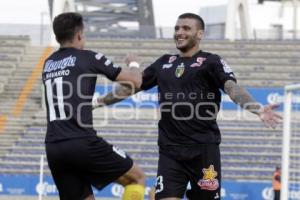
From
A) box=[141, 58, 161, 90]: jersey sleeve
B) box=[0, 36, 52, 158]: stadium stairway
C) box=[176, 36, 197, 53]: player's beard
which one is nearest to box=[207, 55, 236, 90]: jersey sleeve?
box=[176, 36, 197, 53]: player's beard

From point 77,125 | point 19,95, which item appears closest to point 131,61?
point 77,125

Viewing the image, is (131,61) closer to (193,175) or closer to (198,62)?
(198,62)

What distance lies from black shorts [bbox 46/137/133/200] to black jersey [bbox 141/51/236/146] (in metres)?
0.94

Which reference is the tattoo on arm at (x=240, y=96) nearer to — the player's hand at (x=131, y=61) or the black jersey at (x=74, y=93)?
the player's hand at (x=131, y=61)

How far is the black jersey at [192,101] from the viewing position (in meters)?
6.70

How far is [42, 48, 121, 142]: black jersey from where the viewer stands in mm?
5746

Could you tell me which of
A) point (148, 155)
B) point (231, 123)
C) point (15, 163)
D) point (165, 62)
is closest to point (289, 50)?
point (231, 123)

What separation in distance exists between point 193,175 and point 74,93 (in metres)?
1.53

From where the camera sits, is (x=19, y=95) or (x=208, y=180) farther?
(x=19, y=95)

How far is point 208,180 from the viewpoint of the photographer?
21.9ft

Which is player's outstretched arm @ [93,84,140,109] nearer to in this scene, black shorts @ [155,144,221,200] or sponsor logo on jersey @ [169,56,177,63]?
sponsor logo on jersey @ [169,56,177,63]

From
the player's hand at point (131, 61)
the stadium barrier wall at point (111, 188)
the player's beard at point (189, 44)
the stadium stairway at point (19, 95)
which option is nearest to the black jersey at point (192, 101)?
the player's beard at point (189, 44)

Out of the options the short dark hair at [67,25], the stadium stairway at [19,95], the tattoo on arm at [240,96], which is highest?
the short dark hair at [67,25]

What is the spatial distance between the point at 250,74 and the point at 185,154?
18.9m
